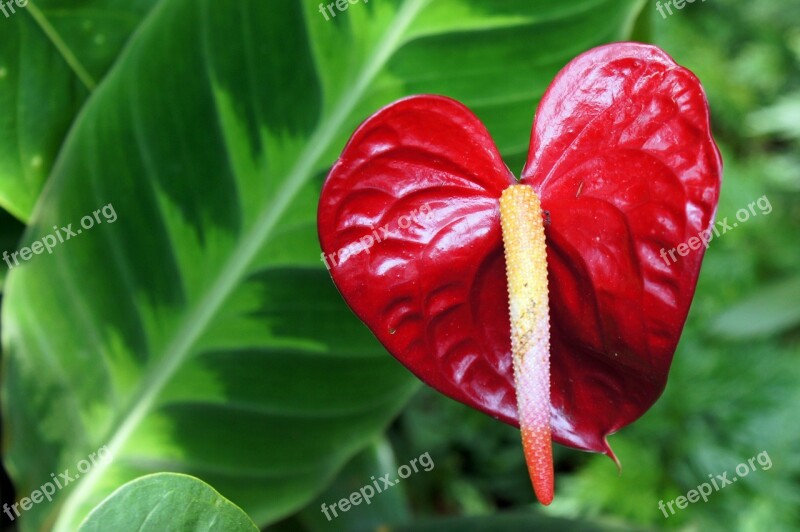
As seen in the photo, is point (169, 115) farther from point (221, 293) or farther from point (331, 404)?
point (331, 404)

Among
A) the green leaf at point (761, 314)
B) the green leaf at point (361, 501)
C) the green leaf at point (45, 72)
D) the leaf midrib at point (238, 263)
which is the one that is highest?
the green leaf at point (45, 72)

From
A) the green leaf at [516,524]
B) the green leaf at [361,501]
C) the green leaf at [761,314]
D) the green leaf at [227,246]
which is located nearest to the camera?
the green leaf at [227,246]

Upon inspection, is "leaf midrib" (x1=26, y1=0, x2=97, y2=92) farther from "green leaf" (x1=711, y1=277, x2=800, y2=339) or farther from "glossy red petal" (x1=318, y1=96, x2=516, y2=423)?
"green leaf" (x1=711, y1=277, x2=800, y2=339)

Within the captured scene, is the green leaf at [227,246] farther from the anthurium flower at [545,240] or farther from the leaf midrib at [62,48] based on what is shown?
the anthurium flower at [545,240]

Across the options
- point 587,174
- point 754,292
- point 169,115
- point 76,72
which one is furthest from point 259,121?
point 754,292

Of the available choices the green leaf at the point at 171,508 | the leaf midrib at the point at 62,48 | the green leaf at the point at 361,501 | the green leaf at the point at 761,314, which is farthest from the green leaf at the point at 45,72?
the green leaf at the point at 761,314

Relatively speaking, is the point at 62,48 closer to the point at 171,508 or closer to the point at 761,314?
the point at 171,508
